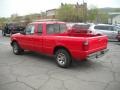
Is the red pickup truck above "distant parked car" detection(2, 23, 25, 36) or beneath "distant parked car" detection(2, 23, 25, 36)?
beneath

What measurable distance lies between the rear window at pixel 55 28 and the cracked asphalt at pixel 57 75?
1.37m

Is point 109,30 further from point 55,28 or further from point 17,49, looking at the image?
point 55,28

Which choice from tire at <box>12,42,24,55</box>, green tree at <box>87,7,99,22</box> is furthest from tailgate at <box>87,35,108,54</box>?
green tree at <box>87,7,99,22</box>

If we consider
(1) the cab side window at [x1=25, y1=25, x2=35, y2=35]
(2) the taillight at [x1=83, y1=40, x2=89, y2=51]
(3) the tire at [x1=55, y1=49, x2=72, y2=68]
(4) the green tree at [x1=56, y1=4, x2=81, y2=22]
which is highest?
(4) the green tree at [x1=56, y1=4, x2=81, y2=22]

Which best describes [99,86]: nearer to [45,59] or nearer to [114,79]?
[114,79]

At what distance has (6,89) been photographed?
5.31 meters

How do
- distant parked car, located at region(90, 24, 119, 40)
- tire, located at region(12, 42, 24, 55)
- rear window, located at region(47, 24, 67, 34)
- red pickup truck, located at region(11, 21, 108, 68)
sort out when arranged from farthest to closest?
distant parked car, located at region(90, 24, 119, 40) → tire, located at region(12, 42, 24, 55) → rear window, located at region(47, 24, 67, 34) → red pickup truck, located at region(11, 21, 108, 68)

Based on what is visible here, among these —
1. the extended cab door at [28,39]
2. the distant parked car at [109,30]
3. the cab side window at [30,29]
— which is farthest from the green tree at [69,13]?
the cab side window at [30,29]

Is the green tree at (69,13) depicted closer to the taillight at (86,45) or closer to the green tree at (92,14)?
the green tree at (92,14)

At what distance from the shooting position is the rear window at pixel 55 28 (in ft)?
26.9

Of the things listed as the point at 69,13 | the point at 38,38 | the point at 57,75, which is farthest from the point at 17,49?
the point at 69,13

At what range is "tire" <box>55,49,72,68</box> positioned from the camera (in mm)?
7176

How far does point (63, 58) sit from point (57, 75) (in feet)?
3.49

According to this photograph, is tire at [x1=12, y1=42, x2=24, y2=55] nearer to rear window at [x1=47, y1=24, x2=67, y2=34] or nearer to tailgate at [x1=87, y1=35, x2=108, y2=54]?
rear window at [x1=47, y1=24, x2=67, y2=34]
